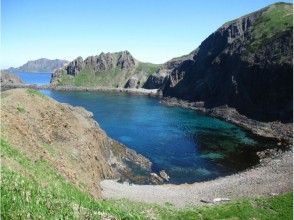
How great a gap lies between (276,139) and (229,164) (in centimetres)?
3378

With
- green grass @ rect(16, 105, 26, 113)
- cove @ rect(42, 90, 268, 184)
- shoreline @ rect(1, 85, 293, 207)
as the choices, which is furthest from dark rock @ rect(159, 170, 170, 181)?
green grass @ rect(16, 105, 26, 113)

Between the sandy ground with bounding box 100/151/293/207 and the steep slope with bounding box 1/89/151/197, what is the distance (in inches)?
197

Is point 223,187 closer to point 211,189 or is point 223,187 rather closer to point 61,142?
point 211,189

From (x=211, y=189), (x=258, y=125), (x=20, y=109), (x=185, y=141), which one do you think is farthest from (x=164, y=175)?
(x=258, y=125)

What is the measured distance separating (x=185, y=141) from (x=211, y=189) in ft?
153

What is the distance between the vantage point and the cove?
91312 millimetres

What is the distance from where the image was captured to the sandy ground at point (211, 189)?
64125 mm

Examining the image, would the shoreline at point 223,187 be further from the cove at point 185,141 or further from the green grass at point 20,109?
the green grass at point 20,109

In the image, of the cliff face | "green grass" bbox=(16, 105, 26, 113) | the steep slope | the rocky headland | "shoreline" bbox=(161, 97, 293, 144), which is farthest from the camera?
the cliff face

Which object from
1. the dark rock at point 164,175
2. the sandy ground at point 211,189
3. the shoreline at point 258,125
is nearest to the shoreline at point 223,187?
the sandy ground at point 211,189

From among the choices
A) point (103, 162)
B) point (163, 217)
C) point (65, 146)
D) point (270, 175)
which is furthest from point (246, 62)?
point (163, 217)

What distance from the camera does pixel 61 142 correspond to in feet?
215

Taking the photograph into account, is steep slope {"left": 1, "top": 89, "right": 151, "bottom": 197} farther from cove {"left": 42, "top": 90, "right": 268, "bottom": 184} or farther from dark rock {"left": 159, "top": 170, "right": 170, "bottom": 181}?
cove {"left": 42, "top": 90, "right": 268, "bottom": 184}

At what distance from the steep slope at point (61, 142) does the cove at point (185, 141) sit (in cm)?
973
